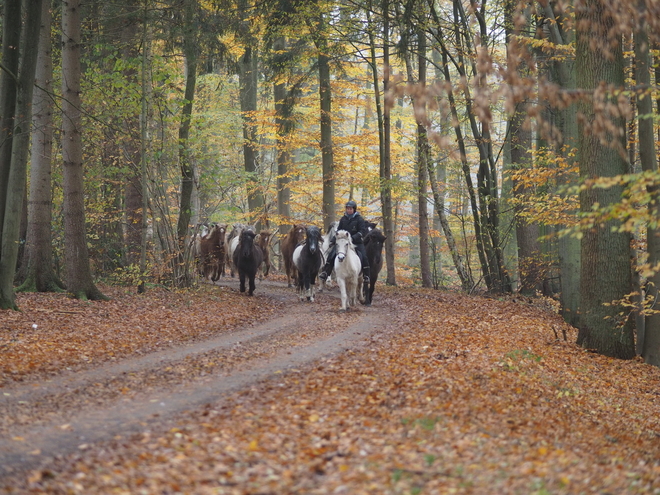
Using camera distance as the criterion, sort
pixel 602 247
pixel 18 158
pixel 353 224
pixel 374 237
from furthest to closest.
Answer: pixel 374 237 < pixel 353 224 < pixel 18 158 < pixel 602 247

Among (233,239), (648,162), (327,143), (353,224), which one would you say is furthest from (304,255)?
(648,162)

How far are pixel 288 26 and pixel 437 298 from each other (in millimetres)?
10590

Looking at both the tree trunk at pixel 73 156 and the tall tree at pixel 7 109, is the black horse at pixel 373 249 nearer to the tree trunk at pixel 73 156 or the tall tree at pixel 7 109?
the tree trunk at pixel 73 156

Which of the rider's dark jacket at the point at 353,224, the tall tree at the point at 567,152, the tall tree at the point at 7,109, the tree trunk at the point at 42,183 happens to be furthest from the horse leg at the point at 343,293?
the tall tree at the point at 7,109

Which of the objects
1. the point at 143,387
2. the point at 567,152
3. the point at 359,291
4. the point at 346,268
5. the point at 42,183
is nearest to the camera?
the point at 143,387

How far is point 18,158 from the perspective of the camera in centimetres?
1188

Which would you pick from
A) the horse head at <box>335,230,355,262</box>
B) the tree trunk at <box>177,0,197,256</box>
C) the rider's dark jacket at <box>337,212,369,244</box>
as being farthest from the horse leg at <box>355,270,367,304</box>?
the tree trunk at <box>177,0,197,256</box>

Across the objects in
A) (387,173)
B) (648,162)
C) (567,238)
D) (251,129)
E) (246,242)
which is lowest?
(567,238)

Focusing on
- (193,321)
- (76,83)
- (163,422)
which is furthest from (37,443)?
(76,83)

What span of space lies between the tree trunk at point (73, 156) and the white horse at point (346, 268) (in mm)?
5928

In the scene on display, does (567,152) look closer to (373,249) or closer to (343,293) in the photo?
(373,249)

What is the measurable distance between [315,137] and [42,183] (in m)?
13.3

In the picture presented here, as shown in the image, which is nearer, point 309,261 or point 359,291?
point 359,291

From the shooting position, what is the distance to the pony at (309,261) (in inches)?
668
